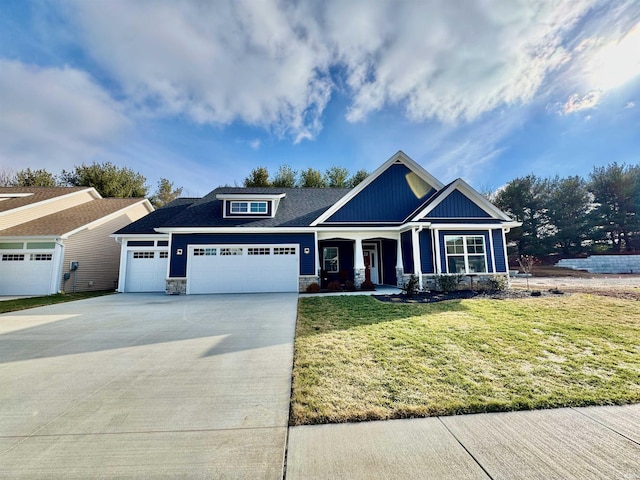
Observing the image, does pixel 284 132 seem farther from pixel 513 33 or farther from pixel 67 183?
pixel 67 183

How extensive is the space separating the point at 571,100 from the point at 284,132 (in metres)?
14.5

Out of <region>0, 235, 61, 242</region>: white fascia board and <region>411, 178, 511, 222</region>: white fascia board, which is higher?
<region>411, 178, 511, 222</region>: white fascia board

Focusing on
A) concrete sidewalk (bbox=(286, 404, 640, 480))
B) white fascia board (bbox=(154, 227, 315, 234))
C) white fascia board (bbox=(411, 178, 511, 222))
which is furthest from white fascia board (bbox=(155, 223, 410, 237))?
concrete sidewalk (bbox=(286, 404, 640, 480))

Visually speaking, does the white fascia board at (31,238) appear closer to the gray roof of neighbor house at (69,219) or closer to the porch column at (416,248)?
the gray roof of neighbor house at (69,219)

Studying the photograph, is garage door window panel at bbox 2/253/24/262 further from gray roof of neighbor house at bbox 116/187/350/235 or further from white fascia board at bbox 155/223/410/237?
white fascia board at bbox 155/223/410/237

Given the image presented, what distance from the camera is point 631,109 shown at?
14.7 m

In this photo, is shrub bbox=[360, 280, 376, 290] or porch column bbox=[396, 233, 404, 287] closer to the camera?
shrub bbox=[360, 280, 376, 290]

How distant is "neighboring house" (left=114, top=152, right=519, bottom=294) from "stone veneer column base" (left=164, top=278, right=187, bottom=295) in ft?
0.15

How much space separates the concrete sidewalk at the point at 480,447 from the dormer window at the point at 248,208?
1248 centimetres

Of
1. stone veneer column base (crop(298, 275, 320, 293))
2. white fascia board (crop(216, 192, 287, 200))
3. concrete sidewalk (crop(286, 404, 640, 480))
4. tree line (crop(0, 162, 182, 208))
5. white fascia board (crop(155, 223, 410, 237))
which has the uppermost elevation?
tree line (crop(0, 162, 182, 208))

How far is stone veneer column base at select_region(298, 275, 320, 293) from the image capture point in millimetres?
12977

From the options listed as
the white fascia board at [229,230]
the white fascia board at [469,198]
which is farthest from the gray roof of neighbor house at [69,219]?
the white fascia board at [469,198]

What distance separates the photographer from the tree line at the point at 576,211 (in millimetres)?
25719

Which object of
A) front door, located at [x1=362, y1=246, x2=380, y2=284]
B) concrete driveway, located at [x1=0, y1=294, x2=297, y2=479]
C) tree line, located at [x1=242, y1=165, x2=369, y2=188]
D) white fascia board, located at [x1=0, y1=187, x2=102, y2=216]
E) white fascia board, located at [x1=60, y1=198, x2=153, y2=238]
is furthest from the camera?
tree line, located at [x1=242, y1=165, x2=369, y2=188]
